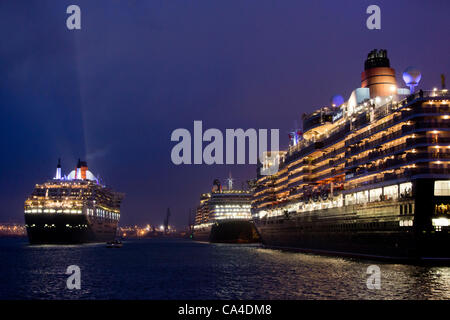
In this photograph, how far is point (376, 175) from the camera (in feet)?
203

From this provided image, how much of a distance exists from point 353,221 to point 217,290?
33803 mm

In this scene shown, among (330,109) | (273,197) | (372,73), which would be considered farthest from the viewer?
(273,197)

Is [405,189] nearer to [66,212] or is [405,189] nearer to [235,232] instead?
[66,212]

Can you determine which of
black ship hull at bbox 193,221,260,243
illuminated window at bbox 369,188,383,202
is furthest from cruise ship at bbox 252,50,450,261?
black ship hull at bbox 193,221,260,243

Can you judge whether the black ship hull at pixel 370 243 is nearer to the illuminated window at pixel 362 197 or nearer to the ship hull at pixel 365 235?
the ship hull at pixel 365 235

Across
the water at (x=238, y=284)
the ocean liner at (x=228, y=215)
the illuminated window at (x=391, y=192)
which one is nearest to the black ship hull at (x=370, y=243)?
the water at (x=238, y=284)

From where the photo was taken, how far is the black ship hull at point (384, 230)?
50406 mm

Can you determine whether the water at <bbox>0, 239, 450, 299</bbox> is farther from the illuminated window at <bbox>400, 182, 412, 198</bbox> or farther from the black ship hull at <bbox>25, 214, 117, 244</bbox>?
the black ship hull at <bbox>25, 214, 117, 244</bbox>

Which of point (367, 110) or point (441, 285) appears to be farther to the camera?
point (367, 110)
